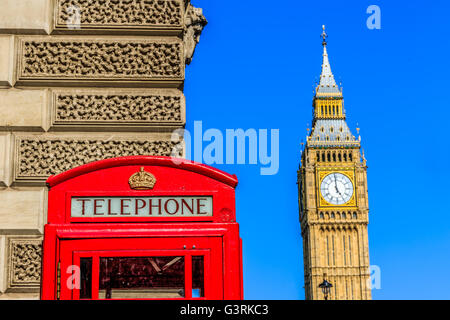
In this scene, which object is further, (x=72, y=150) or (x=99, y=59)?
(x=99, y=59)

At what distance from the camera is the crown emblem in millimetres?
5324

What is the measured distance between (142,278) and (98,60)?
2.39 m

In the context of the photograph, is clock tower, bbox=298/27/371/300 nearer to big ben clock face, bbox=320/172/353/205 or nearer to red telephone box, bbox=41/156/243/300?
big ben clock face, bbox=320/172/353/205

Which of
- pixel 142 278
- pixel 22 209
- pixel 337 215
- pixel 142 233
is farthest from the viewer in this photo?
pixel 337 215

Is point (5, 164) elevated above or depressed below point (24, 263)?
above

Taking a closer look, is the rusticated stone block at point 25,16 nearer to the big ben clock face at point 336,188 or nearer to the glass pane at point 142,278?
the glass pane at point 142,278

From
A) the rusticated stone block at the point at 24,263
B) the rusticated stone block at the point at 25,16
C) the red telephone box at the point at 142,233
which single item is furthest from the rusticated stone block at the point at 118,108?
the red telephone box at the point at 142,233

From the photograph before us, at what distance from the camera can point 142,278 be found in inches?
209

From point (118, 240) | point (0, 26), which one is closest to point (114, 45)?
point (0, 26)

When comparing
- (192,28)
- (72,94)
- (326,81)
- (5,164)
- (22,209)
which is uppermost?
(326,81)

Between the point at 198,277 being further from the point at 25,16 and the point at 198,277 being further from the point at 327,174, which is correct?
the point at 327,174

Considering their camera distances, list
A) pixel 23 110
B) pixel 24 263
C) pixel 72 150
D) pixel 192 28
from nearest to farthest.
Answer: pixel 24 263 → pixel 72 150 → pixel 23 110 → pixel 192 28

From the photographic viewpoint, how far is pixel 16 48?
6910 mm

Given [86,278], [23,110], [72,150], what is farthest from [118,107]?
[86,278]
